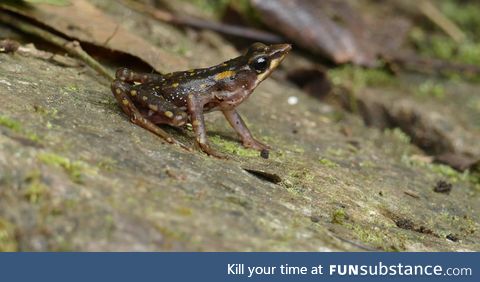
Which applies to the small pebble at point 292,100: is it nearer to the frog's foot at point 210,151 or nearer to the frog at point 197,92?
the frog at point 197,92

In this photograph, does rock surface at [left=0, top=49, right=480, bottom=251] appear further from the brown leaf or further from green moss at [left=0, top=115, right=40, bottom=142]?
the brown leaf

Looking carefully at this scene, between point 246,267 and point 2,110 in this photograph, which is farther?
point 2,110

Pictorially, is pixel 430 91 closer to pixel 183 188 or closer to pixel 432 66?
pixel 432 66

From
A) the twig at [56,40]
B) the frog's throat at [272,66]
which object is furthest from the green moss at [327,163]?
the twig at [56,40]

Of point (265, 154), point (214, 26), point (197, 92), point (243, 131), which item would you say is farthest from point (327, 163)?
point (214, 26)

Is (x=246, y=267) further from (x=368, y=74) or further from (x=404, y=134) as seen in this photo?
(x=368, y=74)

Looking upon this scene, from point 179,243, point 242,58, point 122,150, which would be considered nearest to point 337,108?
point 242,58
